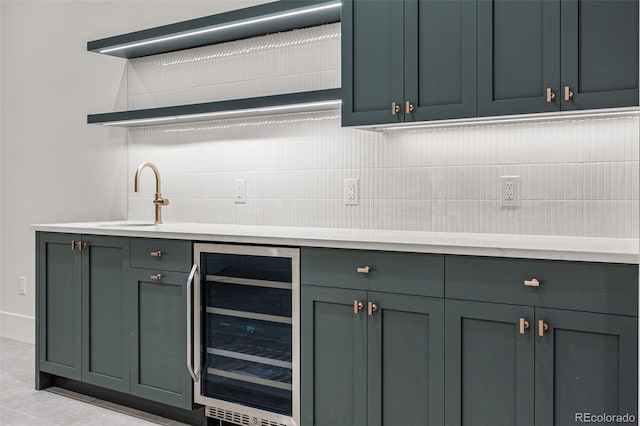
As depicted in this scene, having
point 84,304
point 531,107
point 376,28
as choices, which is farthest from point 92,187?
point 531,107

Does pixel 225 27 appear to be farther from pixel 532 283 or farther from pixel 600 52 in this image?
pixel 532 283

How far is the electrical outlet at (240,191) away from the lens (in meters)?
3.38

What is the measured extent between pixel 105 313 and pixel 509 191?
2018 millimetres

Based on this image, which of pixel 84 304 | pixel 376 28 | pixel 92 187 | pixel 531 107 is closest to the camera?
pixel 531 107

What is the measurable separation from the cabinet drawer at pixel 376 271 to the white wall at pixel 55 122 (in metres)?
1.83

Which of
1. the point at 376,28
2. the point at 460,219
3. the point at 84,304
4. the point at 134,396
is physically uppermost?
the point at 376,28

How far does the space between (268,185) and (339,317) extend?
1.13m

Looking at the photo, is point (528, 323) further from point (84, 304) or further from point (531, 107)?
point (84, 304)

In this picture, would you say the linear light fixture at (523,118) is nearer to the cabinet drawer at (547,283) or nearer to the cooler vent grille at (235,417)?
the cabinet drawer at (547,283)

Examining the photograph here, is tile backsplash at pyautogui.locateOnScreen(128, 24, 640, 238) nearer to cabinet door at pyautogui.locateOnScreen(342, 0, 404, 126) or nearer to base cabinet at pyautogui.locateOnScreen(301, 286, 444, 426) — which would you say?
cabinet door at pyautogui.locateOnScreen(342, 0, 404, 126)

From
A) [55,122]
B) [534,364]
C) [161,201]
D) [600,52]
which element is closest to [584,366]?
[534,364]

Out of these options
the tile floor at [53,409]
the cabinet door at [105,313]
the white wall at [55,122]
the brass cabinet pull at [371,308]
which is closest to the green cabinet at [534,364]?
the brass cabinet pull at [371,308]

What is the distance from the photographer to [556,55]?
219 cm

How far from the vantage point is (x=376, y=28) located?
8.43ft
